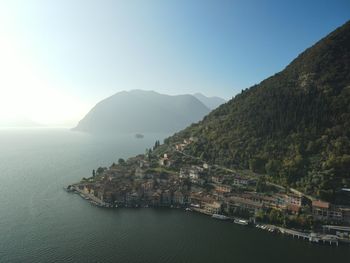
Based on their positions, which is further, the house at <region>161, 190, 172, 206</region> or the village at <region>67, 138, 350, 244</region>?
the house at <region>161, 190, 172, 206</region>

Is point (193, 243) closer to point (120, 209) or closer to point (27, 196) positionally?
point (120, 209)

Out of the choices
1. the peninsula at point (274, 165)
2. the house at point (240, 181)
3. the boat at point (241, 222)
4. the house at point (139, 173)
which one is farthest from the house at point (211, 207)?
the house at point (139, 173)

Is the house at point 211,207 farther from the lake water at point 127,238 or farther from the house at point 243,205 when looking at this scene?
the lake water at point 127,238

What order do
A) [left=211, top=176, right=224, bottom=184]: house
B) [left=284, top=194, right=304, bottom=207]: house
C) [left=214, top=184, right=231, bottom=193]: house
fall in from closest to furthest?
1. [left=284, top=194, right=304, bottom=207]: house
2. [left=214, top=184, right=231, bottom=193]: house
3. [left=211, top=176, right=224, bottom=184]: house

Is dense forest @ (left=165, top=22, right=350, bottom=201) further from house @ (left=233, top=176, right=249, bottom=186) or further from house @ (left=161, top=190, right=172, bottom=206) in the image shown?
house @ (left=161, top=190, right=172, bottom=206)

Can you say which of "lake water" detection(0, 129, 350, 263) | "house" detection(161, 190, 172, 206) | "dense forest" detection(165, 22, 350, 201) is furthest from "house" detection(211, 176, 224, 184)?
"lake water" detection(0, 129, 350, 263)

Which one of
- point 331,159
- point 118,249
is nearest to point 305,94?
point 331,159

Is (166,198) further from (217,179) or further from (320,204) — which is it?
(320,204)

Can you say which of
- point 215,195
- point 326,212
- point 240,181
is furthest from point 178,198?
point 326,212
